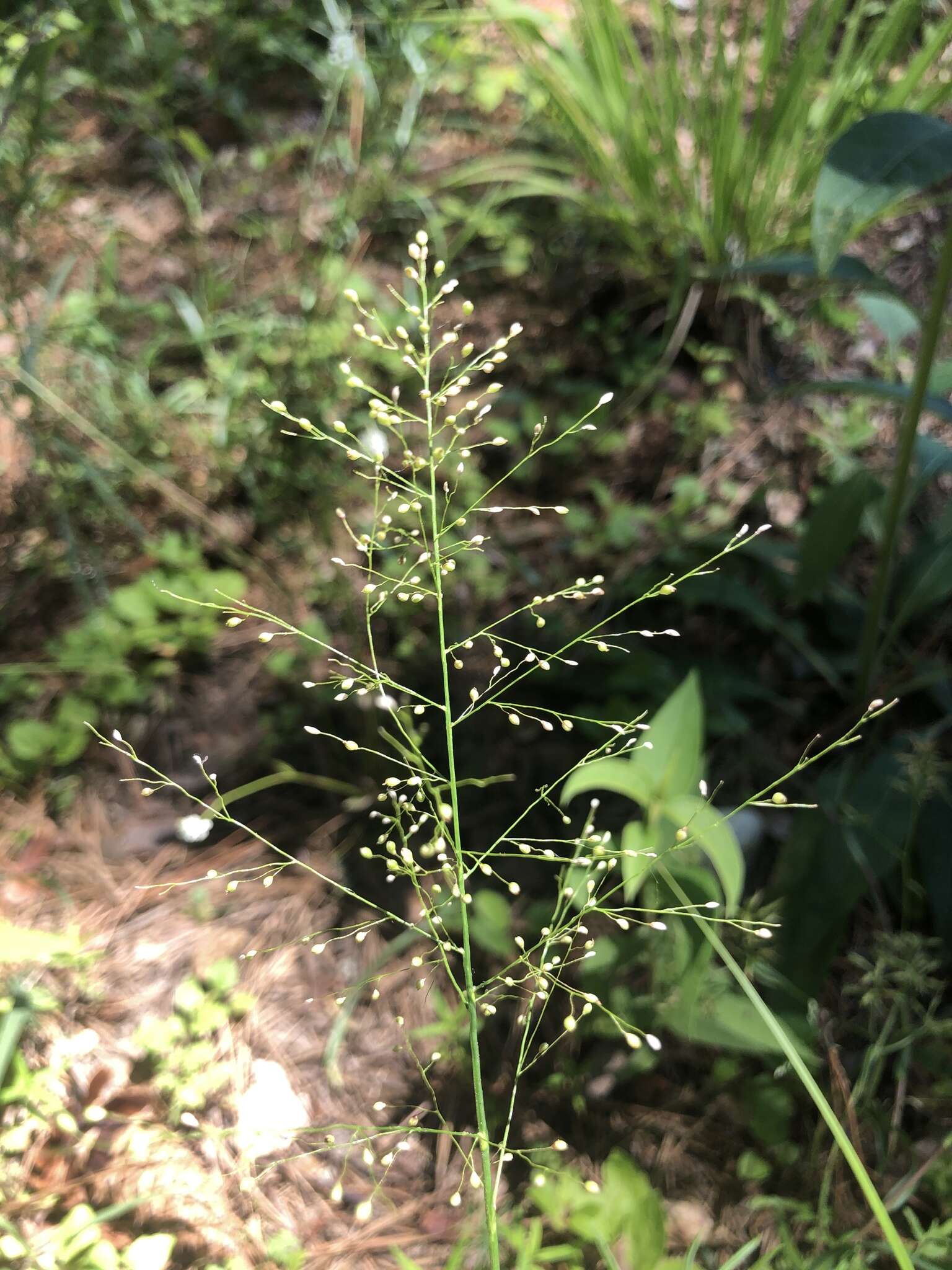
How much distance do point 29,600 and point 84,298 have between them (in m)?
0.83

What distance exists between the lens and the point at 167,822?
1.60 m

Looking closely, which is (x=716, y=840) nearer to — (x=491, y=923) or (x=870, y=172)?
(x=491, y=923)

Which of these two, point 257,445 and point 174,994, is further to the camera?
point 257,445

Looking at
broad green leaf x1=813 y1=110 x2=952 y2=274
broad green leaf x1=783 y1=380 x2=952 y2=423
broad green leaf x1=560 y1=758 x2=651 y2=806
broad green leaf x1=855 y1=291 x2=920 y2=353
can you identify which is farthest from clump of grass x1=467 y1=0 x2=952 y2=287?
broad green leaf x1=560 y1=758 x2=651 y2=806

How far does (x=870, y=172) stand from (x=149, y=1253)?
5.19 ft

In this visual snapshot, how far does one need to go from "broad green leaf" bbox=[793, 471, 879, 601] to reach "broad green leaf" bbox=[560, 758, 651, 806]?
0.66 meters

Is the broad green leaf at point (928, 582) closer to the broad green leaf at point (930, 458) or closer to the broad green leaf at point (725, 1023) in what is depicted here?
the broad green leaf at point (930, 458)

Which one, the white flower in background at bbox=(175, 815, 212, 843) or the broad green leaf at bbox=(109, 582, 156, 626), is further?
the broad green leaf at bbox=(109, 582, 156, 626)

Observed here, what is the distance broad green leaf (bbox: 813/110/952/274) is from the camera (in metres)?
0.91

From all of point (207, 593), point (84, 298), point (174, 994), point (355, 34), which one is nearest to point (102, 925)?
point (174, 994)

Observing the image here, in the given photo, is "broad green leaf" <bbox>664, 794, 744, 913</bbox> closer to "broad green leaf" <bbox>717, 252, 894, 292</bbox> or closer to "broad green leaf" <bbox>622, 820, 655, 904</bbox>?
"broad green leaf" <bbox>622, 820, 655, 904</bbox>

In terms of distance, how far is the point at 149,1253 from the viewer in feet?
3.57

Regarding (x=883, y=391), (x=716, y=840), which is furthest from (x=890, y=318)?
(x=716, y=840)

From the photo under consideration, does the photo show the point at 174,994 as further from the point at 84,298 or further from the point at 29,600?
the point at 84,298
